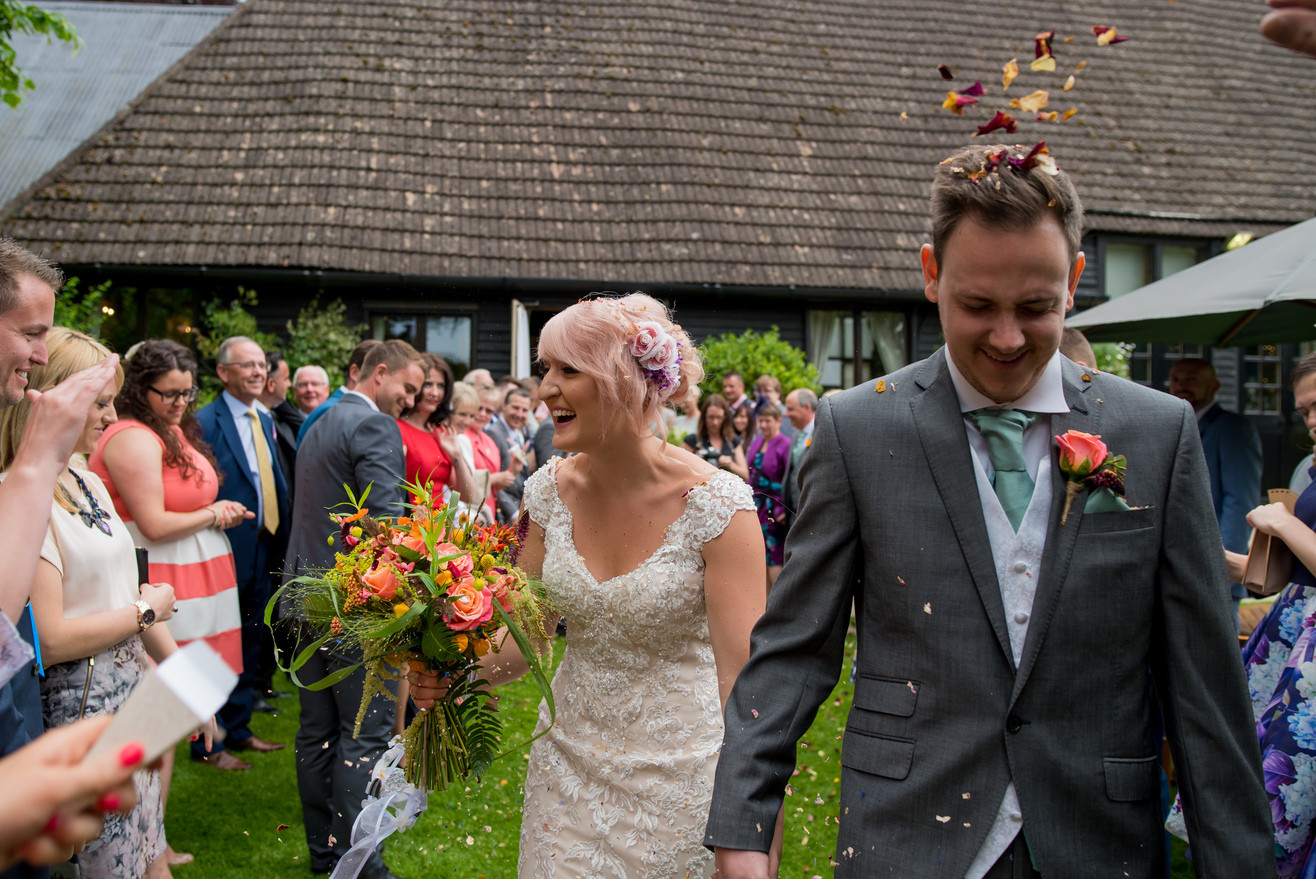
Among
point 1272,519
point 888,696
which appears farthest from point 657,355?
point 1272,519

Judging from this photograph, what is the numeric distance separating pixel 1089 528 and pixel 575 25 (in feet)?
54.9

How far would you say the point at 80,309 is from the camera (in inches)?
445

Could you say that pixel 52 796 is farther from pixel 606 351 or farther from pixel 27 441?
pixel 606 351

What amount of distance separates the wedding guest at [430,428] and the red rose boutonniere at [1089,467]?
4.20 m

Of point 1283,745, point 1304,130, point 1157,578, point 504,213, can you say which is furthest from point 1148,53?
point 1157,578

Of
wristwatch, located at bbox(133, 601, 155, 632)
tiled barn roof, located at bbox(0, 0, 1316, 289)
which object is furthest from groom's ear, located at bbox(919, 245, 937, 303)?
tiled barn roof, located at bbox(0, 0, 1316, 289)

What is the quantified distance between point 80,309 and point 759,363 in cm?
860

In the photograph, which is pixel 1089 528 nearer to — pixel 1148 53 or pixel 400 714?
pixel 400 714

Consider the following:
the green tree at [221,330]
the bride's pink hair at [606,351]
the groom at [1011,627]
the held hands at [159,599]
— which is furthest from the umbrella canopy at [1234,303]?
the green tree at [221,330]

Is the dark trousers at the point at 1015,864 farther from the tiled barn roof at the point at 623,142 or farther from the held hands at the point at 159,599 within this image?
the tiled barn roof at the point at 623,142

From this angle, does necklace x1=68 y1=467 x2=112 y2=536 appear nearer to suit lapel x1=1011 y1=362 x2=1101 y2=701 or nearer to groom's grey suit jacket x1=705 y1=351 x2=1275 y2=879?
groom's grey suit jacket x1=705 y1=351 x2=1275 y2=879

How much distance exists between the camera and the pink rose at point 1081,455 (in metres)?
1.79

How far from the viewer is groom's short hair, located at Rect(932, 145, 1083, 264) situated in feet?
5.89

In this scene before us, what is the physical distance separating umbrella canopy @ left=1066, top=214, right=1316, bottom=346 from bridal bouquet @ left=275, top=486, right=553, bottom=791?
3645 millimetres
